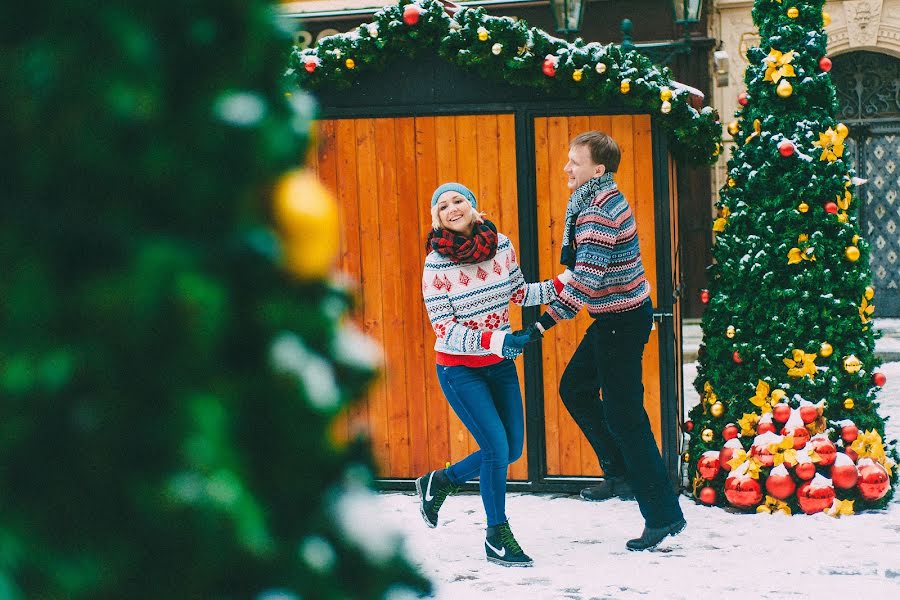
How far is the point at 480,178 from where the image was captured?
629 centimetres

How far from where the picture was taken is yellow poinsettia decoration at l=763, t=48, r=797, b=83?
19.3 feet

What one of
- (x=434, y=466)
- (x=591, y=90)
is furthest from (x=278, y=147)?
(x=434, y=466)

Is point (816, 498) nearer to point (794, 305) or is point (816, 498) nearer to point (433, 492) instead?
point (794, 305)

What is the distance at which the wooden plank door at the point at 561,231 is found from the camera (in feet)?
20.1

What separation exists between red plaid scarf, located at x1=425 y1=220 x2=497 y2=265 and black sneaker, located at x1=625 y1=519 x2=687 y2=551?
1.46 meters

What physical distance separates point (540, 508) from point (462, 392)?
143 cm

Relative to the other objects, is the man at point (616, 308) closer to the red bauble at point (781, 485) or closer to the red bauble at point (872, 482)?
the red bauble at point (781, 485)

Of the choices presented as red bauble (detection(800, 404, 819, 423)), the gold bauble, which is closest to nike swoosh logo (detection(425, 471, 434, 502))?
red bauble (detection(800, 404, 819, 423))

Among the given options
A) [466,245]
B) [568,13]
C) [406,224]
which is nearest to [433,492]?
[466,245]

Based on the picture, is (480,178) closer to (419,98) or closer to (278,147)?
(419,98)

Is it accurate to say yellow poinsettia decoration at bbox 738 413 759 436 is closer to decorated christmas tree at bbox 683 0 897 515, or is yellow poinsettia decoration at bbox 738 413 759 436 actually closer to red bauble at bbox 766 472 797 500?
decorated christmas tree at bbox 683 0 897 515

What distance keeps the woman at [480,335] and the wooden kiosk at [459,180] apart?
4.14 feet

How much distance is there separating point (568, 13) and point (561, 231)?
8.60 feet

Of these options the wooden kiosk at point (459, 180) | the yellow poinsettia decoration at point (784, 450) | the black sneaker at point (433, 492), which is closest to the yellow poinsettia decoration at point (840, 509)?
the yellow poinsettia decoration at point (784, 450)
